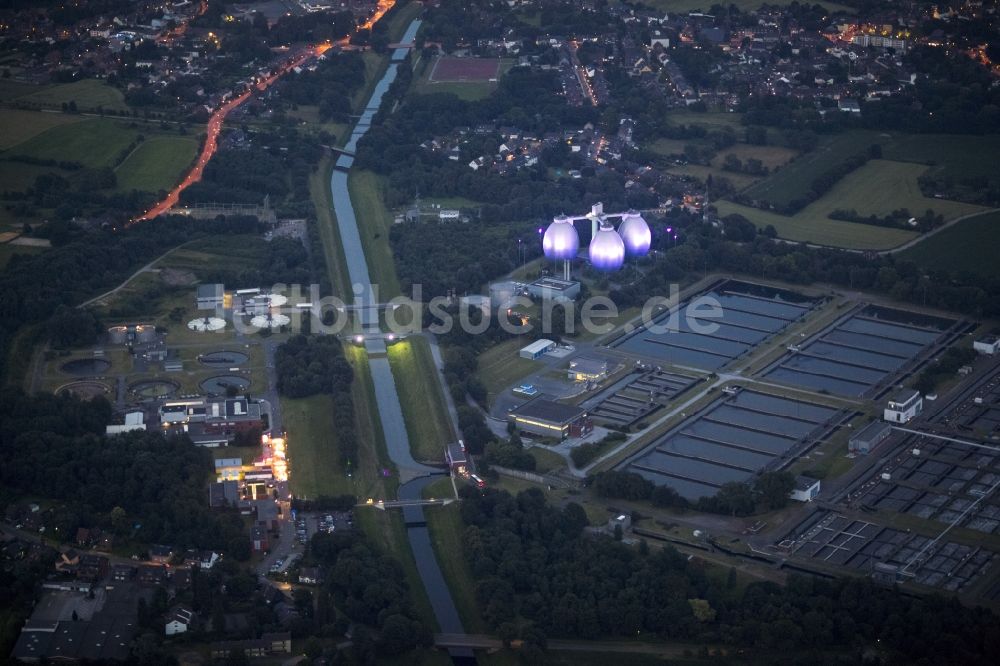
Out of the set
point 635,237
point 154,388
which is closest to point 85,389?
point 154,388

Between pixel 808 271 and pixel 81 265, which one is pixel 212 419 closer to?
pixel 81 265

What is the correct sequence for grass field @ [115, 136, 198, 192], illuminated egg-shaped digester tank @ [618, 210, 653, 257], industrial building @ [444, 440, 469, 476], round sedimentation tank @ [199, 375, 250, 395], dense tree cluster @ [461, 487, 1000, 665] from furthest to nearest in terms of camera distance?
grass field @ [115, 136, 198, 192] → illuminated egg-shaped digester tank @ [618, 210, 653, 257] → round sedimentation tank @ [199, 375, 250, 395] → industrial building @ [444, 440, 469, 476] → dense tree cluster @ [461, 487, 1000, 665]

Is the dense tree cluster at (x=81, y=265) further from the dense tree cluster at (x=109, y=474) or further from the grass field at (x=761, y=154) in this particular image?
the grass field at (x=761, y=154)

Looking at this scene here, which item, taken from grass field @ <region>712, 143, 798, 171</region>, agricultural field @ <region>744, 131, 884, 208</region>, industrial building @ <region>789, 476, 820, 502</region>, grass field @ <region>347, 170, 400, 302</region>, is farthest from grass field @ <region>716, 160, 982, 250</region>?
industrial building @ <region>789, 476, 820, 502</region>

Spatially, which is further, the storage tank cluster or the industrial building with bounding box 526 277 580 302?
the storage tank cluster

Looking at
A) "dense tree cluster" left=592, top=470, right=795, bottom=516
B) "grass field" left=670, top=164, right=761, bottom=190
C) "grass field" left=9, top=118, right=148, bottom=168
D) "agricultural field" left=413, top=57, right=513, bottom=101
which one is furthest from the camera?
"agricultural field" left=413, top=57, right=513, bottom=101

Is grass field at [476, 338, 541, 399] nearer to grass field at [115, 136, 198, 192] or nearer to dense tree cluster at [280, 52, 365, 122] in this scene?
grass field at [115, 136, 198, 192]

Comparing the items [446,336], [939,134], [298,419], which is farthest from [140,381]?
[939,134]

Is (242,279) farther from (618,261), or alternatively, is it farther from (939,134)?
(939,134)
